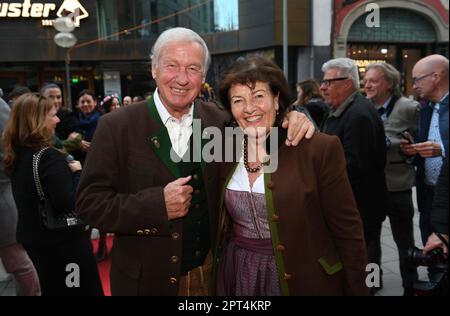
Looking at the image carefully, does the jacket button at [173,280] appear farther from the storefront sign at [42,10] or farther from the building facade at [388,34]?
the building facade at [388,34]

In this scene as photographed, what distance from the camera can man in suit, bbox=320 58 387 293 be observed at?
2.63 metres

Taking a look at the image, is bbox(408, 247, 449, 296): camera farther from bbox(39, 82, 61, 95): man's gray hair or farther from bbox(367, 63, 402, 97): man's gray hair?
bbox(39, 82, 61, 95): man's gray hair

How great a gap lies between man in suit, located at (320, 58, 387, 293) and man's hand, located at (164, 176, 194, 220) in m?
1.56

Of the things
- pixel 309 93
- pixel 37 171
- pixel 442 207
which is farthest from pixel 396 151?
pixel 37 171

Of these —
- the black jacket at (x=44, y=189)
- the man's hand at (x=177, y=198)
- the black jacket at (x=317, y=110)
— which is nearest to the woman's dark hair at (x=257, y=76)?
the man's hand at (x=177, y=198)

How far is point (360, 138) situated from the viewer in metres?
2.63

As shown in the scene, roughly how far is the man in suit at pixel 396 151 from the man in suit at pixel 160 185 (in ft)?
6.00

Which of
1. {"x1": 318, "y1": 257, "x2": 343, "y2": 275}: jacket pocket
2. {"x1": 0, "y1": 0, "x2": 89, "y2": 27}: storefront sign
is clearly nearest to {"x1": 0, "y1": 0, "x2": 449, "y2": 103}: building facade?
{"x1": 0, "y1": 0, "x2": 89, "y2": 27}: storefront sign

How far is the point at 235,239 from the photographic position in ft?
5.89

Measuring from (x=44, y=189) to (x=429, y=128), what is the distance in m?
2.71

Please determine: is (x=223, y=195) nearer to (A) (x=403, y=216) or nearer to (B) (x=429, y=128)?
(B) (x=429, y=128)

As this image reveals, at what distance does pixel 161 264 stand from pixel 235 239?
40 centimetres
